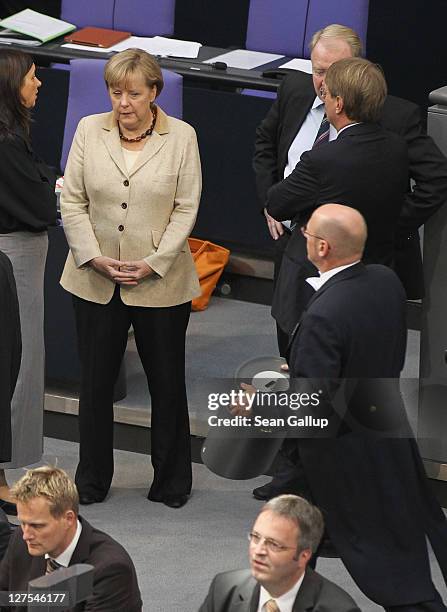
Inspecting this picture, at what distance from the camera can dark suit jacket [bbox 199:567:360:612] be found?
3.66 metres

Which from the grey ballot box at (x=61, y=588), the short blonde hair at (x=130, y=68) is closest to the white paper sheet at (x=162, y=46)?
the short blonde hair at (x=130, y=68)

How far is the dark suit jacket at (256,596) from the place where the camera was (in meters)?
3.66

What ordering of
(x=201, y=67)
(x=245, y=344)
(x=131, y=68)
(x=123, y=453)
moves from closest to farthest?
(x=131, y=68), (x=123, y=453), (x=245, y=344), (x=201, y=67)

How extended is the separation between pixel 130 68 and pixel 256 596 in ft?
6.91

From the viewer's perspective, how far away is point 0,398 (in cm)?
468

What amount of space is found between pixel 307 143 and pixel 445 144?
1.63 feet

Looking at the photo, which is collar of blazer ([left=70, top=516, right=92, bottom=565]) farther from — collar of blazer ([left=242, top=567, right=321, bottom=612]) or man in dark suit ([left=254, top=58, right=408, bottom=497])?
man in dark suit ([left=254, top=58, right=408, bottom=497])

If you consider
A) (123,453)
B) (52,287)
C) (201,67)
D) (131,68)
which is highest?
(131,68)

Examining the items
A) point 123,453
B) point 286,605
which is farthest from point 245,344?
point 286,605

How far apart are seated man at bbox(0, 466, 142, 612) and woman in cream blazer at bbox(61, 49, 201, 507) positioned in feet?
4.91

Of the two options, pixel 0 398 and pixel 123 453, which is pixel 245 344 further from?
pixel 0 398

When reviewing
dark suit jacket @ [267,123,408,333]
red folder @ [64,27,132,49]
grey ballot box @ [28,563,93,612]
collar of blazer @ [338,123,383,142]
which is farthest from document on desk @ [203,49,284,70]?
grey ballot box @ [28,563,93,612]

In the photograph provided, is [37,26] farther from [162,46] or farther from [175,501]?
[175,501]

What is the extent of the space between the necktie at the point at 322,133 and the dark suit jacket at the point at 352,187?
0.33 meters
